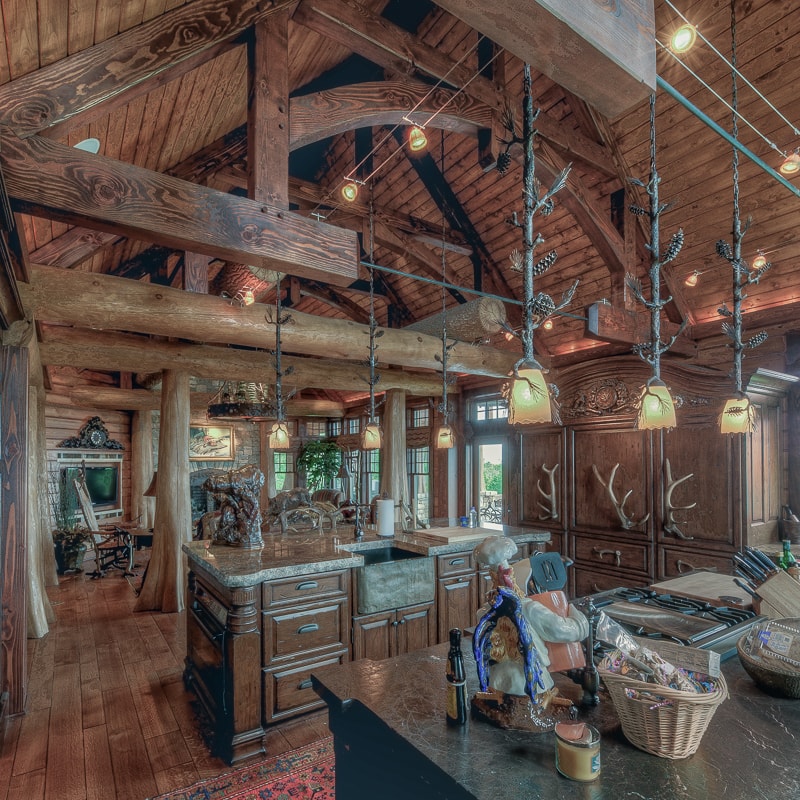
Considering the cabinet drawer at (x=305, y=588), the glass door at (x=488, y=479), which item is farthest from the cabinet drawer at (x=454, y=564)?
the glass door at (x=488, y=479)

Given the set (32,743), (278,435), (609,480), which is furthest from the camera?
(609,480)

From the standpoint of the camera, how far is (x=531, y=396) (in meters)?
1.82

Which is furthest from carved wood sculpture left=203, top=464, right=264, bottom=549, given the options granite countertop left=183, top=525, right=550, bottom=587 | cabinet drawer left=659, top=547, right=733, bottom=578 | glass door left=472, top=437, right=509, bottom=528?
glass door left=472, top=437, right=509, bottom=528

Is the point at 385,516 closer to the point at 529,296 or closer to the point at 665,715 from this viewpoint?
the point at 529,296

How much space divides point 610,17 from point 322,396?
37.4ft

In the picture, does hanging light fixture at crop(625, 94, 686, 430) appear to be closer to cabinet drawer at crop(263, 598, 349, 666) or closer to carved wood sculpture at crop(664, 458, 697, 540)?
cabinet drawer at crop(263, 598, 349, 666)

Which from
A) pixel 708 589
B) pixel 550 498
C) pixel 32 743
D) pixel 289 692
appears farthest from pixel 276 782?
pixel 550 498

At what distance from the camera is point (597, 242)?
15.5ft

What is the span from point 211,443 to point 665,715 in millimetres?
11017

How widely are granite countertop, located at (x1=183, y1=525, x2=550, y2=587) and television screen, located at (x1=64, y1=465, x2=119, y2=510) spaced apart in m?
6.74

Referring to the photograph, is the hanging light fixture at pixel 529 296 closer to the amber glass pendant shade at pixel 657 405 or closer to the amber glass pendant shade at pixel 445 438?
the amber glass pendant shade at pixel 657 405

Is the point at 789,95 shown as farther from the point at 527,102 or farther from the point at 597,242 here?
the point at 527,102

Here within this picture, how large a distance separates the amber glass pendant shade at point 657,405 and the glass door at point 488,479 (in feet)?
16.8

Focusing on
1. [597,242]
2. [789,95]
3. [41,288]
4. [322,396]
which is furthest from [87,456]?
[789,95]
